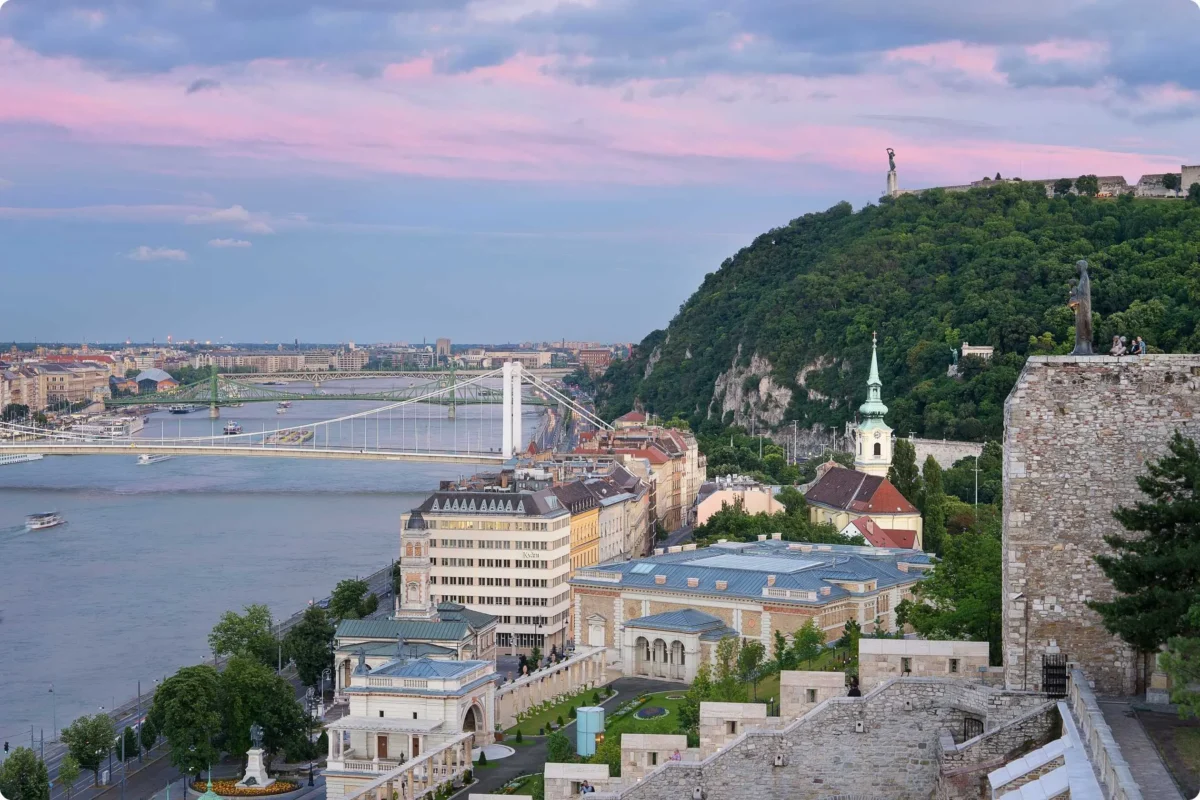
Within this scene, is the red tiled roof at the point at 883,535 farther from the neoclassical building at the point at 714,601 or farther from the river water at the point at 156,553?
the river water at the point at 156,553

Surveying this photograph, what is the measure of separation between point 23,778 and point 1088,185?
7809 cm

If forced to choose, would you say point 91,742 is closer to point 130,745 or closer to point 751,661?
point 130,745

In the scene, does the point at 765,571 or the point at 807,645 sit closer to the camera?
the point at 807,645

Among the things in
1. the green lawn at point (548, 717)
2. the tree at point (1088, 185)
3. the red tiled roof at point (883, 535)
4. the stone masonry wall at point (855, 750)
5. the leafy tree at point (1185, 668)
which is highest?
the tree at point (1088, 185)

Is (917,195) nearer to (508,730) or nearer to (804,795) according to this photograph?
(508,730)

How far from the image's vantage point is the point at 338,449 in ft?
271

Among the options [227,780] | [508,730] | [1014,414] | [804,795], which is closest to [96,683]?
[227,780]

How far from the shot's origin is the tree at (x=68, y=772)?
27.3 m

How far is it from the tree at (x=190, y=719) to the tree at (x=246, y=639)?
21.5 feet

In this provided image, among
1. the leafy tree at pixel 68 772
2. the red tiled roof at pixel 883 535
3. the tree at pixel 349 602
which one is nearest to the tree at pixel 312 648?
the tree at pixel 349 602

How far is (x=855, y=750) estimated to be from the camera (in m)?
14.6

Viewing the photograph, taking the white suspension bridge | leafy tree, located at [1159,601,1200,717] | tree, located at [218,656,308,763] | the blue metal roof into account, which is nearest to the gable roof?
the blue metal roof

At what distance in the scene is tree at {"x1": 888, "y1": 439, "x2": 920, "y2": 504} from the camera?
50.8 metres

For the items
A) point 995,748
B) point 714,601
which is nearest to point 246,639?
point 714,601
